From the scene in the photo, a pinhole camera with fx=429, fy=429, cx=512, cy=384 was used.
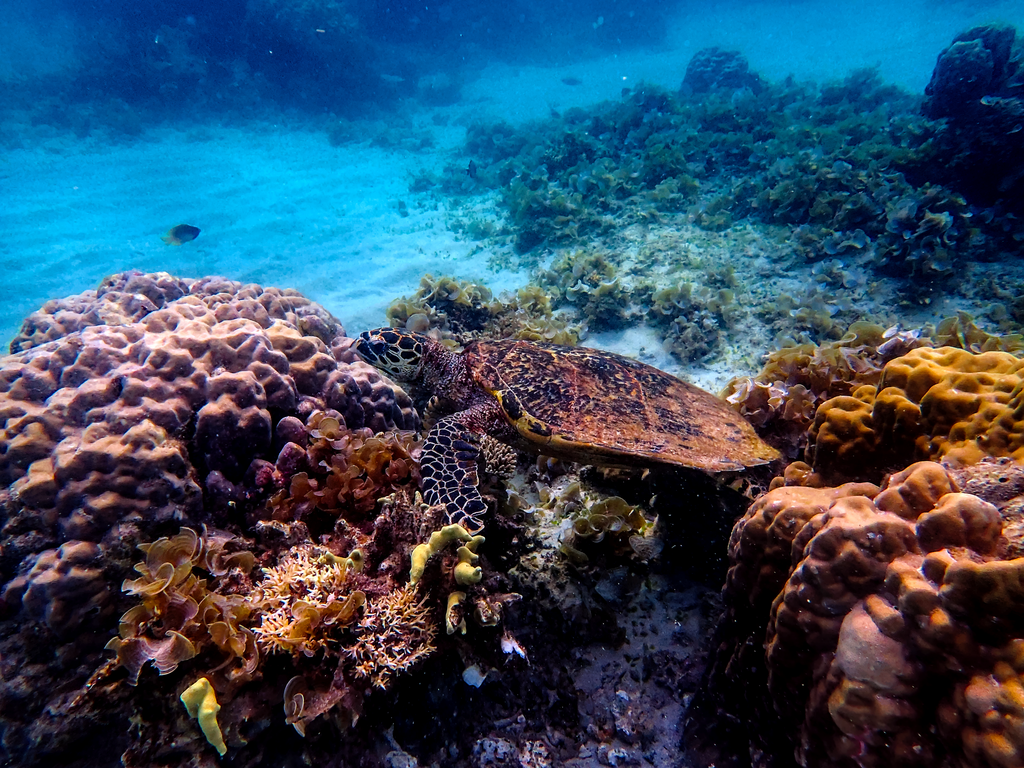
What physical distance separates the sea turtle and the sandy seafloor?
2763mm

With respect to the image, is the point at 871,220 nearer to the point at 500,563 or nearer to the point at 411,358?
the point at 411,358

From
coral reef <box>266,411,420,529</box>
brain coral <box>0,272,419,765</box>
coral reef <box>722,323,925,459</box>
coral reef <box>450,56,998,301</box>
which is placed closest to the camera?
brain coral <box>0,272,419,765</box>

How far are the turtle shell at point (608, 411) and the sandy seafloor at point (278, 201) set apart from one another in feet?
8.66

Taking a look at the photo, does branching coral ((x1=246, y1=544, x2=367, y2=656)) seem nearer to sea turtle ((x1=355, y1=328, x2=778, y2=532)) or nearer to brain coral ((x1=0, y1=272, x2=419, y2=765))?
sea turtle ((x1=355, y1=328, x2=778, y2=532))

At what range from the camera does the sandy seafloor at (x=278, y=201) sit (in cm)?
1181

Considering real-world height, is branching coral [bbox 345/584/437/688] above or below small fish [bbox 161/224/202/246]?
below

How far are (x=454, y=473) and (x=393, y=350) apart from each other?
1941mm

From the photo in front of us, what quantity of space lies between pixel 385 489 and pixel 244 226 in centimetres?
1664

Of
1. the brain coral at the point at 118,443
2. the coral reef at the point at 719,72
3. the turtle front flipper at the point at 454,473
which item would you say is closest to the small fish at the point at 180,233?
the brain coral at the point at 118,443

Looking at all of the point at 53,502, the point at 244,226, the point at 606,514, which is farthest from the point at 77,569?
the point at 244,226

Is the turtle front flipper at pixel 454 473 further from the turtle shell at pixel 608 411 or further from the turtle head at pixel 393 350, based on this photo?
the turtle head at pixel 393 350

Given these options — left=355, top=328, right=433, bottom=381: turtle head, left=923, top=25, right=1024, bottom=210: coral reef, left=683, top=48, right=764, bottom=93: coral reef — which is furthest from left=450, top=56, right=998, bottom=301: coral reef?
left=683, top=48, right=764, bottom=93: coral reef

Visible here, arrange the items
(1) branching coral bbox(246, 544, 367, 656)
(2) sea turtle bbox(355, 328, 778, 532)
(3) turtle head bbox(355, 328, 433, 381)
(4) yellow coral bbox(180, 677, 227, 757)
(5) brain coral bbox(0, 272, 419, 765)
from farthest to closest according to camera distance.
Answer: (3) turtle head bbox(355, 328, 433, 381) → (2) sea turtle bbox(355, 328, 778, 532) → (5) brain coral bbox(0, 272, 419, 765) → (1) branching coral bbox(246, 544, 367, 656) → (4) yellow coral bbox(180, 677, 227, 757)

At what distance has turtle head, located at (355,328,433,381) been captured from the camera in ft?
15.3
